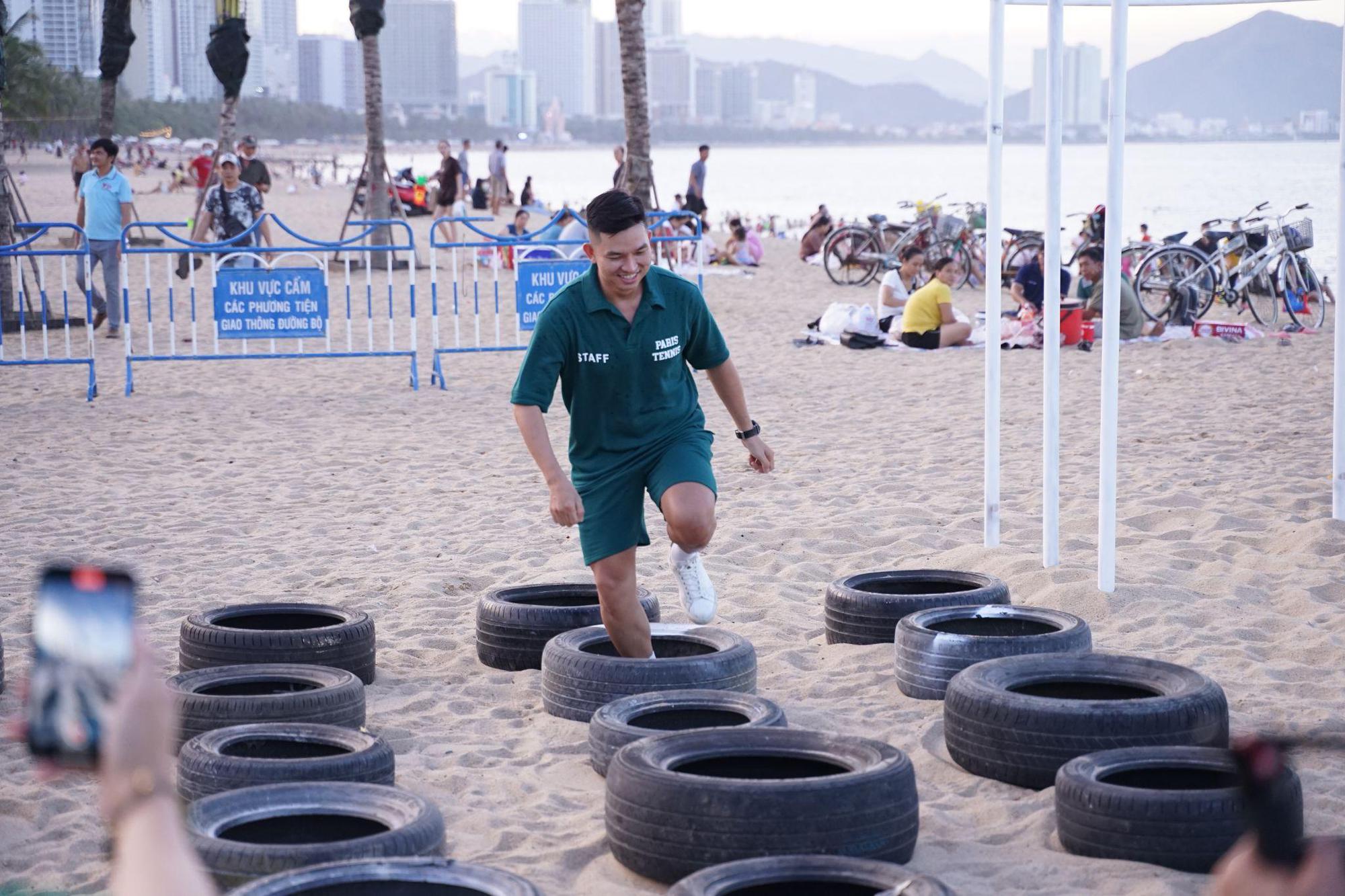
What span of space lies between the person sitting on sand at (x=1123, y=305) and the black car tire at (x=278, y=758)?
12.6 m

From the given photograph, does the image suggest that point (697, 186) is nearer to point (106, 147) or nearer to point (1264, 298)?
point (1264, 298)

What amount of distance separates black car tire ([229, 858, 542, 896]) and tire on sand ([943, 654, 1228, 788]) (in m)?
1.78

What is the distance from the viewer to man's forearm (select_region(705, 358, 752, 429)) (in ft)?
17.2

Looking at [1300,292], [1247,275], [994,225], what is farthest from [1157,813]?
[1247,275]

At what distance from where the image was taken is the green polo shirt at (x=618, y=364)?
491cm

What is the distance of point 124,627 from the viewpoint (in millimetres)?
1453

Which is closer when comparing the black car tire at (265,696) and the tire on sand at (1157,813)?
the tire on sand at (1157,813)

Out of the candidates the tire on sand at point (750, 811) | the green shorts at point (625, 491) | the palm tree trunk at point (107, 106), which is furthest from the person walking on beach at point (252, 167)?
the tire on sand at point (750, 811)

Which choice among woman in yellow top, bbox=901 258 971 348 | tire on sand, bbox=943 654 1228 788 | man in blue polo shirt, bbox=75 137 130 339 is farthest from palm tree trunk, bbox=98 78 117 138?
tire on sand, bbox=943 654 1228 788

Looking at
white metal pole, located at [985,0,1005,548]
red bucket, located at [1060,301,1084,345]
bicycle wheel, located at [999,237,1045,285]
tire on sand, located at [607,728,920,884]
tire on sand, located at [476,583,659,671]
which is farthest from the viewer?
bicycle wheel, located at [999,237,1045,285]

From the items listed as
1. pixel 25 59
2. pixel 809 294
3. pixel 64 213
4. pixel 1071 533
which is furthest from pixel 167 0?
pixel 1071 533

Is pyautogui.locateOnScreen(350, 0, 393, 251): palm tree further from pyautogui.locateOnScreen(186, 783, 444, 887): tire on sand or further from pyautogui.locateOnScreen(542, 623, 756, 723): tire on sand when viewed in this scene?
pyautogui.locateOnScreen(186, 783, 444, 887): tire on sand

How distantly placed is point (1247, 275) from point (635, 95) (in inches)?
305

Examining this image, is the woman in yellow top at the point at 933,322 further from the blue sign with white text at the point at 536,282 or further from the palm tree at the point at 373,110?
the palm tree at the point at 373,110
